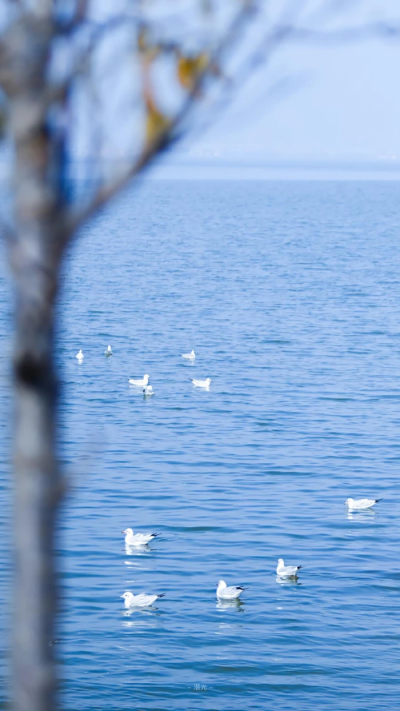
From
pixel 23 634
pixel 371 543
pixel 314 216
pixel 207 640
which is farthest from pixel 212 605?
pixel 314 216

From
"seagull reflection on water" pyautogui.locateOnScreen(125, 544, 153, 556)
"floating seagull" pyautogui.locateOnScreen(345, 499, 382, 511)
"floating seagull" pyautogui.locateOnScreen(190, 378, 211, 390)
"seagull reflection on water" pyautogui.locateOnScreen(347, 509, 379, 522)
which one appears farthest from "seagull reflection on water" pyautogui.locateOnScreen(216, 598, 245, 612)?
"floating seagull" pyautogui.locateOnScreen(190, 378, 211, 390)

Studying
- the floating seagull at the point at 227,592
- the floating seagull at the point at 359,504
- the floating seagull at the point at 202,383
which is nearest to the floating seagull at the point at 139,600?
the floating seagull at the point at 227,592

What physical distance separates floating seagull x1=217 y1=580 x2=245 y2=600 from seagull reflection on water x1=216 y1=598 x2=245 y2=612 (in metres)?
0.08

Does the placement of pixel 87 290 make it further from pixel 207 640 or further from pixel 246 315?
pixel 207 640

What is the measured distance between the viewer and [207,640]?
16.9 m

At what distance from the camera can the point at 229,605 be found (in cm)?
1788

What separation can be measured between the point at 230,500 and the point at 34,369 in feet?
65.3

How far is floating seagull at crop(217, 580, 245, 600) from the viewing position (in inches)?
698

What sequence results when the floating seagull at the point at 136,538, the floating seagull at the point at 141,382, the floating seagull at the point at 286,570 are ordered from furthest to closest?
the floating seagull at the point at 141,382 < the floating seagull at the point at 136,538 < the floating seagull at the point at 286,570

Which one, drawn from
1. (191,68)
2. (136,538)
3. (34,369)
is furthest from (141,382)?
(34,369)

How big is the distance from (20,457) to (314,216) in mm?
135201

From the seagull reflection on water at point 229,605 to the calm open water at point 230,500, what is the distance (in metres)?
0.05

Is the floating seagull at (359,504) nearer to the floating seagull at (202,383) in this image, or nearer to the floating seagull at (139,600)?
the floating seagull at (139,600)

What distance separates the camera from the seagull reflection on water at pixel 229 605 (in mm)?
17797
